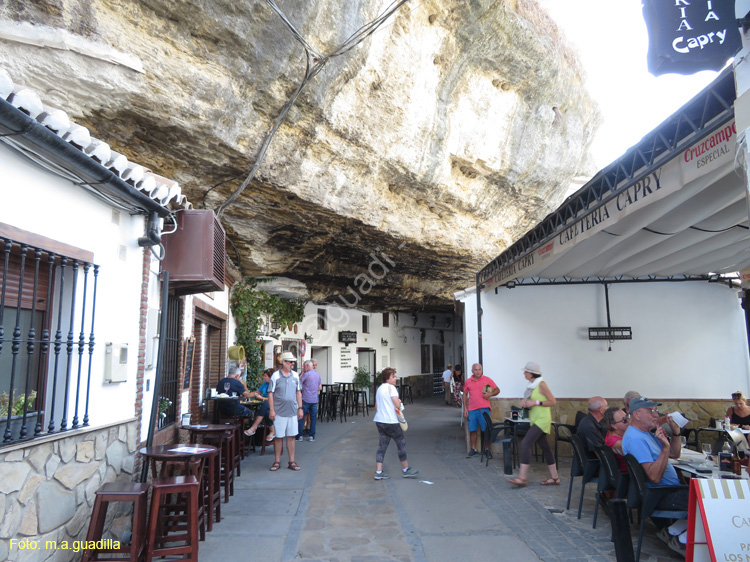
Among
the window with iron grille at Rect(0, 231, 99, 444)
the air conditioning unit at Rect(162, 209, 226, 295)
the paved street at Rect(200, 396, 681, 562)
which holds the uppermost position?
the air conditioning unit at Rect(162, 209, 226, 295)

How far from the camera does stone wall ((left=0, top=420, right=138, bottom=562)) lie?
9.50ft

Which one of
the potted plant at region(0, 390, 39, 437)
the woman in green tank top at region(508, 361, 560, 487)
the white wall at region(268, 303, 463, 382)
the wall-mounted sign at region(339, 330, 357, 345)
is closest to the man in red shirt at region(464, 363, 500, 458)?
the woman in green tank top at region(508, 361, 560, 487)

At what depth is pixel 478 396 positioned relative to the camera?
8375 millimetres

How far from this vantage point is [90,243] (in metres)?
3.93

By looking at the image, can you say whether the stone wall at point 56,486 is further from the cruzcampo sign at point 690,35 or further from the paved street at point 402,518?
the cruzcampo sign at point 690,35

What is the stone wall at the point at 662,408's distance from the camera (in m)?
8.85

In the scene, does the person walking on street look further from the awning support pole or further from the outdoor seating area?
the outdoor seating area

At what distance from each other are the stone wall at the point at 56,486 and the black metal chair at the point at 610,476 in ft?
14.0

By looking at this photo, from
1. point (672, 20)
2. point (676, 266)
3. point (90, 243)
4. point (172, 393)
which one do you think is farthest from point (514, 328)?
point (90, 243)

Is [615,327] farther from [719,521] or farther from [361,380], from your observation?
[361,380]

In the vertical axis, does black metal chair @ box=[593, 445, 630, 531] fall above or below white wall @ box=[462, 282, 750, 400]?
below

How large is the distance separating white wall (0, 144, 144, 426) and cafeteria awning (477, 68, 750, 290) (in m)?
4.33

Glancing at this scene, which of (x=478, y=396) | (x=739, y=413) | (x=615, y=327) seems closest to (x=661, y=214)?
(x=739, y=413)

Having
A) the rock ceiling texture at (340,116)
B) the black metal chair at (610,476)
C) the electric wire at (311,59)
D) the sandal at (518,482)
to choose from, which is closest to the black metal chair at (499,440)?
the sandal at (518,482)
